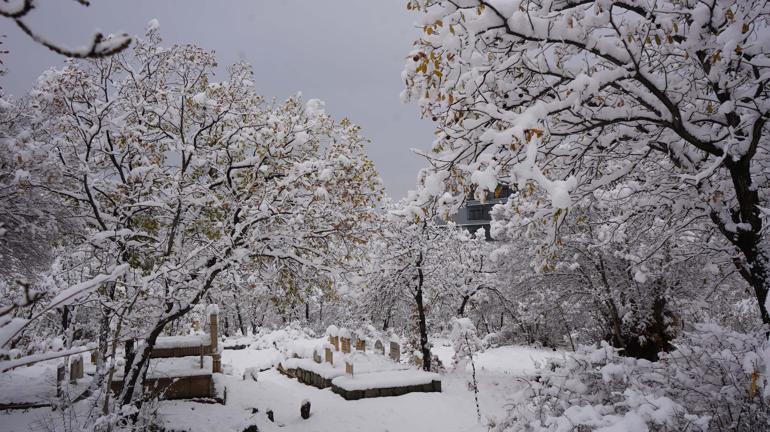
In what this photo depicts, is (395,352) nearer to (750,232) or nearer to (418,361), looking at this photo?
(418,361)

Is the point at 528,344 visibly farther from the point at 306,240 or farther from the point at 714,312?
the point at 306,240

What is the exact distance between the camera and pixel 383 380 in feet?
42.6

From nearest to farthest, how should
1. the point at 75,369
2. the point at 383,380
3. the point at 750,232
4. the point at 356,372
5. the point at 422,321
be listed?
the point at 750,232
the point at 75,369
the point at 383,380
the point at 356,372
the point at 422,321

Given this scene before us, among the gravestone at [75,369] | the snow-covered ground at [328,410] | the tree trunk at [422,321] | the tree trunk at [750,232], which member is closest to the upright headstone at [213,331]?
the snow-covered ground at [328,410]

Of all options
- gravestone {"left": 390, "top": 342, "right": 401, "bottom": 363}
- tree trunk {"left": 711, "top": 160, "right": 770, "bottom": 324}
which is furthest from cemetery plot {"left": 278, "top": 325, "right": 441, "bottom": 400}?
tree trunk {"left": 711, "top": 160, "right": 770, "bottom": 324}

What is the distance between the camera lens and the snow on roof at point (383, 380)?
1259cm

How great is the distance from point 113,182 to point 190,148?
6.52ft

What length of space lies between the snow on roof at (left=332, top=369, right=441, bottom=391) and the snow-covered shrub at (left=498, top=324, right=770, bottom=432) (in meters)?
7.95

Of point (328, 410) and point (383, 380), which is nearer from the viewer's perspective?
point (328, 410)

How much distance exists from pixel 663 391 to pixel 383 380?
9.63m

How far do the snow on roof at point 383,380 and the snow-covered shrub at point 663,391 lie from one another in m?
7.95

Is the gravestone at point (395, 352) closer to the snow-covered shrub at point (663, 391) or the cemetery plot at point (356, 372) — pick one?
the cemetery plot at point (356, 372)

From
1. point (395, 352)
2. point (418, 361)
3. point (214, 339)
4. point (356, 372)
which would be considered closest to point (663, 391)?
point (214, 339)

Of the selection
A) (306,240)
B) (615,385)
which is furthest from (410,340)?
(615,385)
